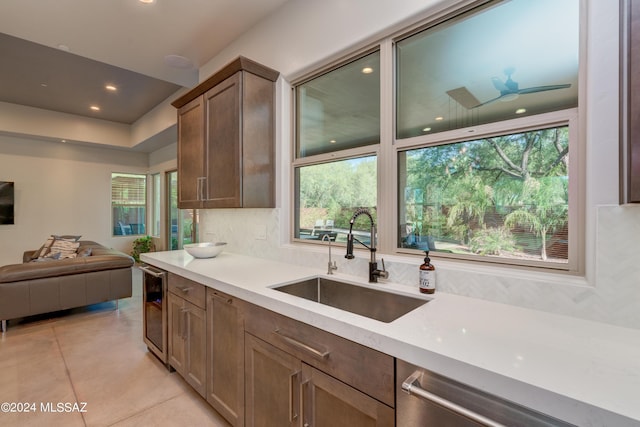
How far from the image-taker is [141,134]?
588 centimetres

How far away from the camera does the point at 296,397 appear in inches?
49.5

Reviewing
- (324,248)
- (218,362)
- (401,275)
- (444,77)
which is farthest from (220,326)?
(444,77)

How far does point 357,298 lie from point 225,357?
83 centimetres

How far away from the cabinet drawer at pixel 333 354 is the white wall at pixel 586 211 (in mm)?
653

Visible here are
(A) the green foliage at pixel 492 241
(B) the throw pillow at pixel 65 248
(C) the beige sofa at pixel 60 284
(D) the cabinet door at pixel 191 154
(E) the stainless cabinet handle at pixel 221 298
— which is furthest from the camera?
(B) the throw pillow at pixel 65 248

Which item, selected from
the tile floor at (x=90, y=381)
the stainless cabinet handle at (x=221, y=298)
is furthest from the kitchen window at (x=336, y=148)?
the tile floor at (x=90, y=381)

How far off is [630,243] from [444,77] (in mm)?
1110

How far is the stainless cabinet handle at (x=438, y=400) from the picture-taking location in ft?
2.45

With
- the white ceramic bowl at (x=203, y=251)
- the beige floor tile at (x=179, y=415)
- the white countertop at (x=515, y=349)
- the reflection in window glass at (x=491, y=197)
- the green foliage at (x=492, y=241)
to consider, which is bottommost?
the beige floor tile at (x=179, y=415)

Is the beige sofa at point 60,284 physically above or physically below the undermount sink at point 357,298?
below

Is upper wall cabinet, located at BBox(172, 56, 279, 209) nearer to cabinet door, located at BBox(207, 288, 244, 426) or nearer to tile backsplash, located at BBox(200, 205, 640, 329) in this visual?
cabinet door, located at BBox(207, 288, 244, 426)

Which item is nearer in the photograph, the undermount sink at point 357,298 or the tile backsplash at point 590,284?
the tile backsplash at point 590,284

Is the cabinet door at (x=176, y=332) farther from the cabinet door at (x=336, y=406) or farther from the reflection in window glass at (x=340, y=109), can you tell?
the reflection in window glass at (x=340, y=109)

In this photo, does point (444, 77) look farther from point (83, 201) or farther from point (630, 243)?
point (83, 201)
